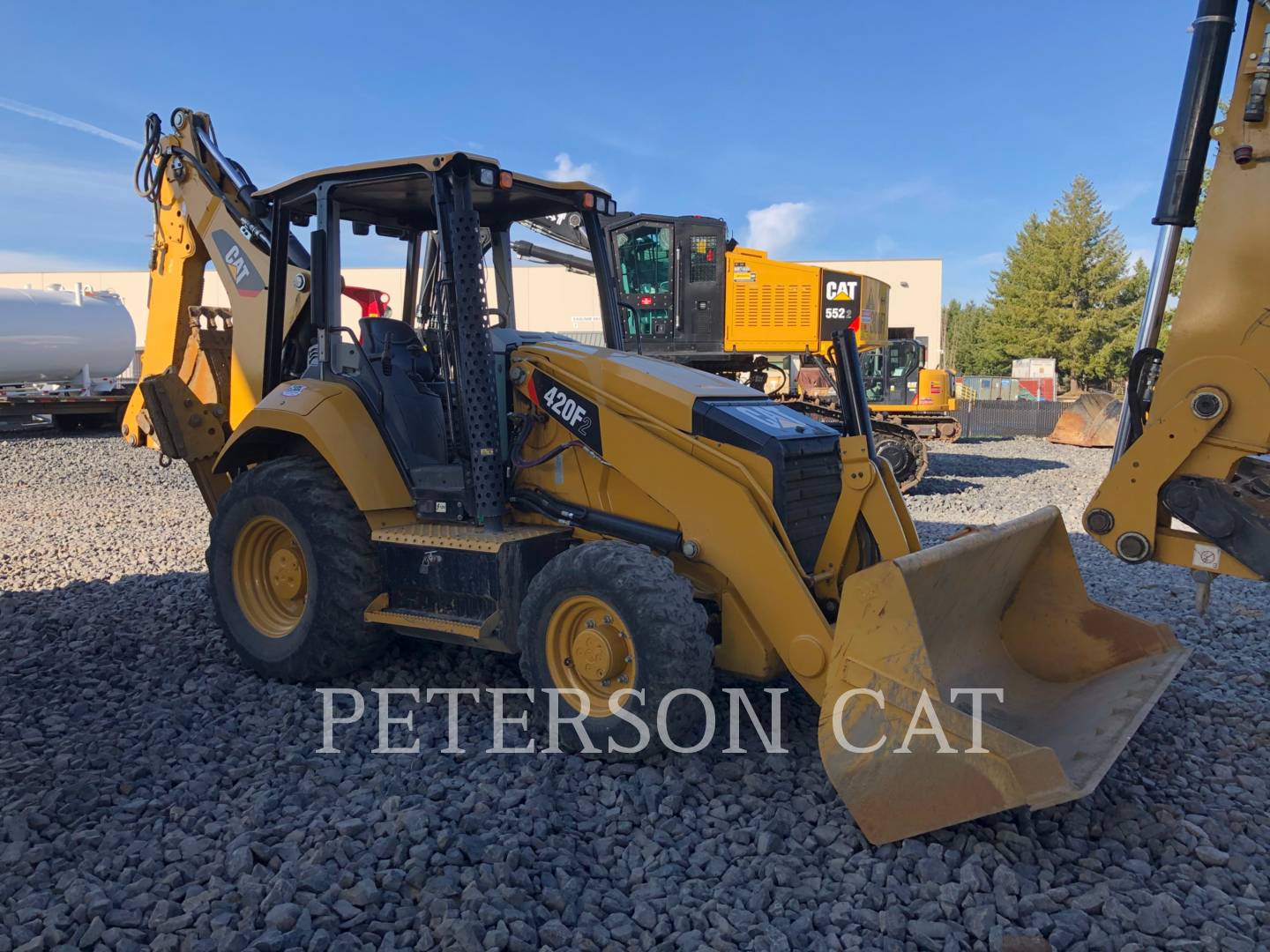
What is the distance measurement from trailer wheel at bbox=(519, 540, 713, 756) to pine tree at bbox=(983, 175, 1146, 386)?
4001 cm

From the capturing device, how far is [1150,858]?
3.35m

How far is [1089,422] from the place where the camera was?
75.6ft

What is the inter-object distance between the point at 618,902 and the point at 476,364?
2.53 metres

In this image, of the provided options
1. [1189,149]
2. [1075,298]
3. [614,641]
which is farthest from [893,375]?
[1075,298]

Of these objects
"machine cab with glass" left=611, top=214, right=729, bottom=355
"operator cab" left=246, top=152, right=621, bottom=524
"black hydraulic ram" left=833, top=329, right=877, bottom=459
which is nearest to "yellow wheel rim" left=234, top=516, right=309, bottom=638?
A: "operator cab" left=246, top=152, right=621, bottom=524

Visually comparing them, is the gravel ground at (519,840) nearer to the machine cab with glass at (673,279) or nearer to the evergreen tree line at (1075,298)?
the machine cab with glass at (673,279)

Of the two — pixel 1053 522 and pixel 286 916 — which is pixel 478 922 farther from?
pixel 1053 522

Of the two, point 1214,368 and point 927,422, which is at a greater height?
point 1214,368

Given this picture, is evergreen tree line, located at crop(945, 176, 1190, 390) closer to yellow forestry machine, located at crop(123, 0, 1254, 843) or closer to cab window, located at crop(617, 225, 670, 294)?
cab window, located at crop(617, 225, 670, 294)

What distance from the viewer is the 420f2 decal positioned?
4.57 m

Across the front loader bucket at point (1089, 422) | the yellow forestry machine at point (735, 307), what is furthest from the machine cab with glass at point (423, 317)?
the front loader bucket at point (1089, 422)

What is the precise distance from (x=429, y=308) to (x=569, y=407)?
1439 mm

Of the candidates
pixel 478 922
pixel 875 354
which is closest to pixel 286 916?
pixel 478 922

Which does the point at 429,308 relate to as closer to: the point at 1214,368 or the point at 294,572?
the point at 294,572
